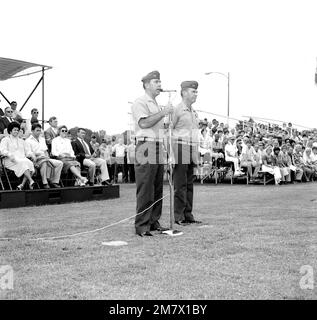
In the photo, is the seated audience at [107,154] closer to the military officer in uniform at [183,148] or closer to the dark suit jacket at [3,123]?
the dark suit jacket at [3,123]

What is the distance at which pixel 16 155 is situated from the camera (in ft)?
37.2

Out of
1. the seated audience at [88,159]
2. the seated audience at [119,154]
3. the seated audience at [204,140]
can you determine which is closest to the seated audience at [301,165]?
the seated audience at [204,140]

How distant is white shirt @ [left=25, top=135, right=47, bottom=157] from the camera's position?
478 inches

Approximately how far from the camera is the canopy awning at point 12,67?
48.5 feet

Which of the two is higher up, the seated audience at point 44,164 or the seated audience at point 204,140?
the seated audience at point 204,140

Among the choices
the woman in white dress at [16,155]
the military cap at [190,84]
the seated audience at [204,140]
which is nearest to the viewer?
the military cap at [190,84]

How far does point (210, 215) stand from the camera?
892cm

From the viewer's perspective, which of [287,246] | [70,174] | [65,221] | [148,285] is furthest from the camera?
[70,174]

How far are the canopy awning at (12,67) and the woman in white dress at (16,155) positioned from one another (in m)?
3.80

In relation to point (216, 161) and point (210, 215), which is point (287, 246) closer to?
point (210, 215)

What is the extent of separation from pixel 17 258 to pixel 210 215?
4.35 metres

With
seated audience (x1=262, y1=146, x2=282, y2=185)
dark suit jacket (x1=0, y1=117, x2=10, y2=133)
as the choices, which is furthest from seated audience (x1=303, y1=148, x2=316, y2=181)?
dark suit jacket (x1=0, y1=117, x2=10, y2=133)

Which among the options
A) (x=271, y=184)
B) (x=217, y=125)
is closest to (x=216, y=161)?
(x=271, y=184)

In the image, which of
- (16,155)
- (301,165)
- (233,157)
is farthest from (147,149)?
(301,165)
